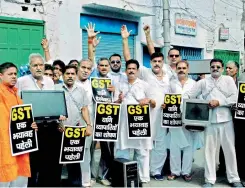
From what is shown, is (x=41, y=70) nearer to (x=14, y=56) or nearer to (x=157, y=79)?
(x=157, y=79)

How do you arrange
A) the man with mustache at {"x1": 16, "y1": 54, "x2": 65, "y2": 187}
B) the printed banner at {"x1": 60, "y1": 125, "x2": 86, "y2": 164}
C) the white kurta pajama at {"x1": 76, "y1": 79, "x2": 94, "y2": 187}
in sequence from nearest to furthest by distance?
1. the man with mustache at {"x1": 16, "y1": 54, "x2": 65, "y2": 187}
2. the printed banner at {"x1": 60, "y1": 125, "x2": 86, "y2": 164}
3. the white kurta pajama at {"x1": 76, "y1": 79, "x2": 94, "y2": 187}

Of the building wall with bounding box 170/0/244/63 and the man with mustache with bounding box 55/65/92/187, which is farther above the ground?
the building wall with bounding box 170/0/244/63

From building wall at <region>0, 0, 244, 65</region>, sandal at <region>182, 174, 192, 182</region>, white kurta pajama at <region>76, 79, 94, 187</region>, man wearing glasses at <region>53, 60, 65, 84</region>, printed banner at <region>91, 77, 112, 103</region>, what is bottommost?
sandal at <region>182, 174, 192, 182</region>

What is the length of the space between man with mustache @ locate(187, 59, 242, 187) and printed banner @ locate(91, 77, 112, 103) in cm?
139

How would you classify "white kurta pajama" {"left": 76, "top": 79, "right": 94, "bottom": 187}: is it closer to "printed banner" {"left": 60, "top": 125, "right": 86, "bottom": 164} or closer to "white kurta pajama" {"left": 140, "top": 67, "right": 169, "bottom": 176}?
"printed banner" {"left": 60, "top": 125, "right": 86, "bottom": 164}

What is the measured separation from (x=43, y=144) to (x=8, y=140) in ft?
2.62

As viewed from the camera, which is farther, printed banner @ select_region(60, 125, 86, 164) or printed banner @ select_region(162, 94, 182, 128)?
printed banner @ select_region(162, 94, 182, 128)

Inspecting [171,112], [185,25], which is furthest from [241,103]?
[185,25]

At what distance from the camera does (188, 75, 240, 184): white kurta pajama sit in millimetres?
5914

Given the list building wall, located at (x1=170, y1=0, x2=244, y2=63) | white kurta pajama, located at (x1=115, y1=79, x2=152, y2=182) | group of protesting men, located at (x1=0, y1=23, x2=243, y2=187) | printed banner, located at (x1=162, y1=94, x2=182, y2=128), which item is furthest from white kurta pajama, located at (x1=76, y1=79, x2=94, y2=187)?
building wall, located at (x1=170, y1=0, x2=244, y2=63)

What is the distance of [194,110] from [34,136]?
2.39 meters

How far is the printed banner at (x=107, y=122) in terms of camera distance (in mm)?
5848

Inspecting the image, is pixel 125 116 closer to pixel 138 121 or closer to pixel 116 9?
pixel 138 121

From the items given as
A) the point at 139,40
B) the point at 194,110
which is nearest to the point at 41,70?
the point at 194,110
